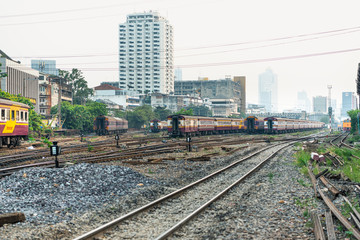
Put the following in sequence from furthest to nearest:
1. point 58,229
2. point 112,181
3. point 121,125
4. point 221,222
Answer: point 121,125 < point 112,181 < point 221,222 < point 58,229

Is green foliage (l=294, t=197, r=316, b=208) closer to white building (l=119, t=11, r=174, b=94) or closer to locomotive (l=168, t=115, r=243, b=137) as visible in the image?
locomotive (l=168, t=115, r=243, b=137)

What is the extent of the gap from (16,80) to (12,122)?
181 feet

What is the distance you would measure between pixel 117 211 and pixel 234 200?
312 cm

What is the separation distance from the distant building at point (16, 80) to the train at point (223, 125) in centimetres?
3810

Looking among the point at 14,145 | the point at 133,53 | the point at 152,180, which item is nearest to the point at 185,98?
the point at 133,53

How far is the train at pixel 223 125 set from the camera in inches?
1668

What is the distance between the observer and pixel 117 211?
8492 millimetres

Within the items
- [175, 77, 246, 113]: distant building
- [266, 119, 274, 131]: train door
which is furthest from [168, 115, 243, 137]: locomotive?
[175, 77, 246, 113]: distant building

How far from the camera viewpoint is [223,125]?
56.4 m

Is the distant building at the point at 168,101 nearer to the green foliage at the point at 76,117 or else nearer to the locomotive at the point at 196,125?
the green foliage at the point at 76,117

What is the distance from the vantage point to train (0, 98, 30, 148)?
2130 cm

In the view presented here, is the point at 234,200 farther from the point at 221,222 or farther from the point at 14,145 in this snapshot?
the point at 14,145

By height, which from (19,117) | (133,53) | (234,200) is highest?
(133,53)

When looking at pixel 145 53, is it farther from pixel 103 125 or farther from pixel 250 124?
pixel 103 125
